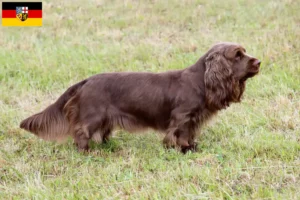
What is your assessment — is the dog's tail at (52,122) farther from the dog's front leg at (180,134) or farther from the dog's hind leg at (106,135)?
the dog's front leg at (180,134)

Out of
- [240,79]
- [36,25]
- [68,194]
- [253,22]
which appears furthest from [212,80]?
[36,25]

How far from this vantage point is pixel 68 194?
338 centimetres

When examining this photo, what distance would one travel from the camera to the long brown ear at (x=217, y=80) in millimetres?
4363

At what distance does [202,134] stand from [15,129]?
203 cm

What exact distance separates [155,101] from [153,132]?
0.63m

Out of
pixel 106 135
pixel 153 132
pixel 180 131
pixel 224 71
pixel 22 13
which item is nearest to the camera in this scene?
pixel 224 71

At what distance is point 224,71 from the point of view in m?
4.36

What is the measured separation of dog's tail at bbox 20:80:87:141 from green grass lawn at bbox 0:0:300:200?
5.4 inches

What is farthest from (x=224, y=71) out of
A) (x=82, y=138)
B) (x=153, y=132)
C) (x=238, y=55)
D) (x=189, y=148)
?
(x=82, y=138)

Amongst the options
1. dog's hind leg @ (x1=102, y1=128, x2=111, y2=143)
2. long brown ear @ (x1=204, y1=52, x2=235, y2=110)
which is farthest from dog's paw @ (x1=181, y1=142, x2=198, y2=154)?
dog's hind leg @ (x1=102, y1=128, x2=111, y2=143)

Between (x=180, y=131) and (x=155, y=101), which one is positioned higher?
(x=155, y=101)

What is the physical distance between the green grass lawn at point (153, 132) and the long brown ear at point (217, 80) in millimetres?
322

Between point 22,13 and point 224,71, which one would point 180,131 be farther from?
point 22,13

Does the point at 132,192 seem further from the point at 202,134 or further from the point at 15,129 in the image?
the point at 15,129
